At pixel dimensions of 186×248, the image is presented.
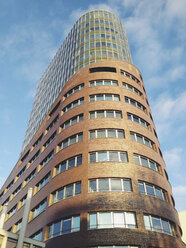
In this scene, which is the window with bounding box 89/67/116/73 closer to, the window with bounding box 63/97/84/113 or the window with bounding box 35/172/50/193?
the window with bounding box 63/97/84/113

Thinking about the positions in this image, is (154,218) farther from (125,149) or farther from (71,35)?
(71,35)

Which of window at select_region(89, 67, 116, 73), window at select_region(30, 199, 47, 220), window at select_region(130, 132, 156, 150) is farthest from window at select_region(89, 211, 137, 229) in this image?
window at select_region(89, 67, 116, 73)

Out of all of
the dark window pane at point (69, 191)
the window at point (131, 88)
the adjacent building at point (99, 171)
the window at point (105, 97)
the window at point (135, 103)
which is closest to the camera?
the adjacent building at point (99, 171)

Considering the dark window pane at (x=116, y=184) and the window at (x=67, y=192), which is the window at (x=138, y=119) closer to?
the dark window pane at (x=116, y=184)

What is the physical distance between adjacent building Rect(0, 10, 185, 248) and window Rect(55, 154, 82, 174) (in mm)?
131

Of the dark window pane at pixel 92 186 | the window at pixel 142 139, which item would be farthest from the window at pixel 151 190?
the window at pixel 142 139

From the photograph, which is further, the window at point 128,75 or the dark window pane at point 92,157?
the window at point 128,75

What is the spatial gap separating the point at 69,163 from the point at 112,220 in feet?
26.7

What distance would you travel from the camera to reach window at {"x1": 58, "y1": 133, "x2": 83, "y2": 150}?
2695 centimetres

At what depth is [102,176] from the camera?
22297 mm

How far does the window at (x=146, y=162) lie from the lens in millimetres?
24953

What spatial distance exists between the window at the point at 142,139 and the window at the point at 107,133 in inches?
58.0

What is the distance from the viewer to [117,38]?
44.1 m

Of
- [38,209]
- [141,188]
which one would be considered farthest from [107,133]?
[38,209]
